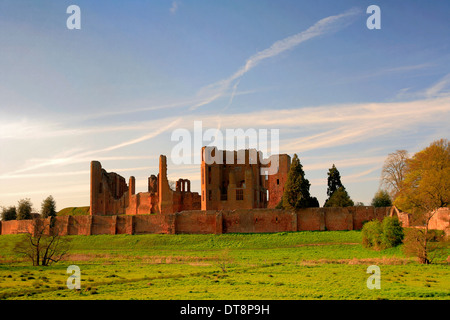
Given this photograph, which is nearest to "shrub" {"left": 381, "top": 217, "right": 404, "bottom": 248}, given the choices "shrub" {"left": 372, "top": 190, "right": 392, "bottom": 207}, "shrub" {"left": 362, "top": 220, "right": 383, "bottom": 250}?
"shrub" {"left": 362, "top": 220, "right": 383, "bottom": 250}

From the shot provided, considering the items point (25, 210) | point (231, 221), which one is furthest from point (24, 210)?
point (231, 221)

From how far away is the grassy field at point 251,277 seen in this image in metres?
20.5

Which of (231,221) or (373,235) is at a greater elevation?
(231,221)

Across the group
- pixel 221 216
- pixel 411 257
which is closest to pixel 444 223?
pixel 411 257

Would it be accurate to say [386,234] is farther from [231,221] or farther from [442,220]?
[231,221]

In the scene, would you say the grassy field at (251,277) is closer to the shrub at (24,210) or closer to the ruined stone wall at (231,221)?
the ruined stone wall at (231,221)

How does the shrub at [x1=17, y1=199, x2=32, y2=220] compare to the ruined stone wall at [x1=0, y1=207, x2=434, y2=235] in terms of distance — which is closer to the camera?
the ruined stone wall at [x1=0, y1=207, x2=434, y2=235]

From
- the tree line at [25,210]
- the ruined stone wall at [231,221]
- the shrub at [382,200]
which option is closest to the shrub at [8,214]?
the tree line at [25,210]

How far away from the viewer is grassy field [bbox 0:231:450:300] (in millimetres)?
20475

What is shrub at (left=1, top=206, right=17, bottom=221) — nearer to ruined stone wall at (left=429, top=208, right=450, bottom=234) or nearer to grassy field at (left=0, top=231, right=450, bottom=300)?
grassy field at (left=0, top=231, right=450, bottom=300)

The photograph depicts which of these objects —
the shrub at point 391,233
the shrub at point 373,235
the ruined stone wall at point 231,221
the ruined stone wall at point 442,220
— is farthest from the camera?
the ruined stone wall at point 231,221

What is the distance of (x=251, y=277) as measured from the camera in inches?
1035

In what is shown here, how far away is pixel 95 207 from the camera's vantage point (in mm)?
67812

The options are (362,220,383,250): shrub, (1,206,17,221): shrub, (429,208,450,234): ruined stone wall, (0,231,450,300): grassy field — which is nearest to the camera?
(0,231,450,300): grassy field
